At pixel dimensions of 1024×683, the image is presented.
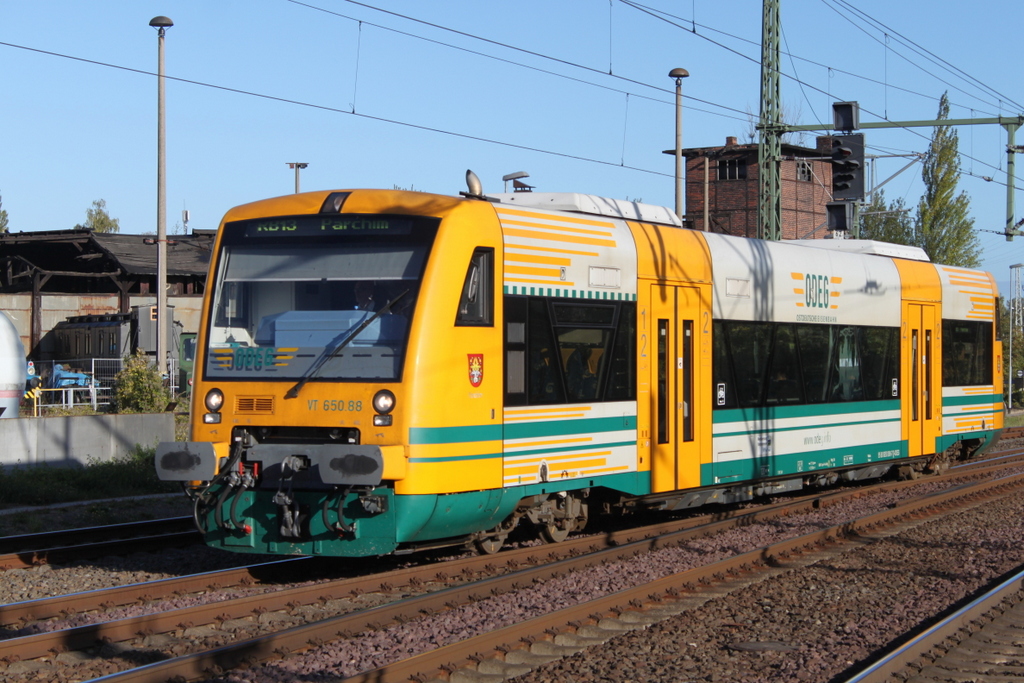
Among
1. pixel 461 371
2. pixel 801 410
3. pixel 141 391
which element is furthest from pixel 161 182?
pixel 461 371

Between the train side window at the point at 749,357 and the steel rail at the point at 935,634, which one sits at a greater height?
the train side window at the point at 749,357

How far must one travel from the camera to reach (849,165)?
19844mm

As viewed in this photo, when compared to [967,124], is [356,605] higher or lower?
lower

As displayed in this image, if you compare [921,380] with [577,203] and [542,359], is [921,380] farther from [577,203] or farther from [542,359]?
[542,359]

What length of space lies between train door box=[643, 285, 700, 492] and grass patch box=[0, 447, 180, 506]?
748cm

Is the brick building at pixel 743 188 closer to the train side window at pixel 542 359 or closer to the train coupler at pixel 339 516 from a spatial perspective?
the train side window at pixel 542 359

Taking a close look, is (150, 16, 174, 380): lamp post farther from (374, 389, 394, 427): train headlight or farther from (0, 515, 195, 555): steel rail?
(374, 389, 394, 427): train headlight

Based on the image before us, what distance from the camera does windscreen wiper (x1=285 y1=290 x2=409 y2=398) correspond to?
9164mm

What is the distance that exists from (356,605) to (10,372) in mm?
16195

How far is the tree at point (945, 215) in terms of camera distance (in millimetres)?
60312

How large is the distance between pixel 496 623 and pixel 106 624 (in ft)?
8.19

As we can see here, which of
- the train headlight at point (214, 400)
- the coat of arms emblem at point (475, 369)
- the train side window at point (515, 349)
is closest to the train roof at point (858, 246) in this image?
the train side window at point (515, 349)

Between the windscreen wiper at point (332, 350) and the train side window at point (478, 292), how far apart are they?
0.51 meters

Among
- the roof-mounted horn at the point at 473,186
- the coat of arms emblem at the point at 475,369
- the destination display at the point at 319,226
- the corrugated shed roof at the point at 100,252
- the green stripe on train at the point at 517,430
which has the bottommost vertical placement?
the green stripe on train at the point at 517,430
